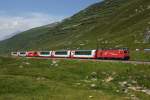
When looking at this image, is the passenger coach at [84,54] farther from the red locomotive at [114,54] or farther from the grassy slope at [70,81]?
Result: the grassy slope at [70,81]

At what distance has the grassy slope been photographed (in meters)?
60.6

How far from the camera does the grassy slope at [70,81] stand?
199 feet

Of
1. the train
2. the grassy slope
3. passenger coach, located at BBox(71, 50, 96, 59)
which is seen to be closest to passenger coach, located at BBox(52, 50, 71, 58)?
the train

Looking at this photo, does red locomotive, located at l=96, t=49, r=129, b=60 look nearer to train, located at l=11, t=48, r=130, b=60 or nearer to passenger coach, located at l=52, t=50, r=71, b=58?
train, located at l=11, t=48, r=130, b=60

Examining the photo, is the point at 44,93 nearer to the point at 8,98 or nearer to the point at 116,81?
the point at 8,98

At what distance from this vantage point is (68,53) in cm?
14275

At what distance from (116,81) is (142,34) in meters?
123

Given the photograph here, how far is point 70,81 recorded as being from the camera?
75438 mm

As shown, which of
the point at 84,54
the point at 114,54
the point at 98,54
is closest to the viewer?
the point at 114,54

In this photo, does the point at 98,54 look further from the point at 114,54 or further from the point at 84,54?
the point at 114,54

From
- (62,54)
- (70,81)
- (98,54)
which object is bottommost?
(70,81)

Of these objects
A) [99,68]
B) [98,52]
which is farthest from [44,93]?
[98,52]

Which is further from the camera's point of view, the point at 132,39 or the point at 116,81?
the point at 132,39

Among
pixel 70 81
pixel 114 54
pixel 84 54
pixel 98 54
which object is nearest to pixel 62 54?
pixel 84 54
